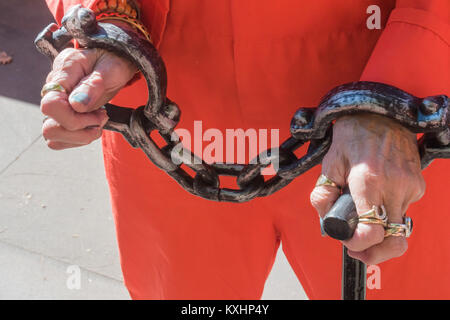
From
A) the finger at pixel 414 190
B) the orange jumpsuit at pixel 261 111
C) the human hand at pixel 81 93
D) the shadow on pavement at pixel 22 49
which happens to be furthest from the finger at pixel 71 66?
the shadow on pavement at pixel 22 49

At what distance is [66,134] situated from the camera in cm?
83

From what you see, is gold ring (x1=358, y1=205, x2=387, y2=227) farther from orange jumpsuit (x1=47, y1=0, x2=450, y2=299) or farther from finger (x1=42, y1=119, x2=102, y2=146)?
finger (x1=42, y1=119, x2=102, y2=146)

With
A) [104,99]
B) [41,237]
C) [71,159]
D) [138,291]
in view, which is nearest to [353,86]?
[104,99]

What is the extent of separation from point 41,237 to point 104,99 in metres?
1.44

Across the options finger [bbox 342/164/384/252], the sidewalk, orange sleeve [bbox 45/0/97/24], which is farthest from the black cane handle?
the sidewalk

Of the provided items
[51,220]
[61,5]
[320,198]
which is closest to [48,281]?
[51,220]

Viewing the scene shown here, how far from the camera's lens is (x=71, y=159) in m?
2.51

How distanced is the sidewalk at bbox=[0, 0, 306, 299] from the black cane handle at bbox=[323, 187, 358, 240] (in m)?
1.33

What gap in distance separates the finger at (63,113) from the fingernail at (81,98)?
0.5 inches

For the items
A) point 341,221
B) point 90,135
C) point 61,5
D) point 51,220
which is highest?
point 61,5

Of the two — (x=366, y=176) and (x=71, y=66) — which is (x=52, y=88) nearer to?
(x=71, y=66)

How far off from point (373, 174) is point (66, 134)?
436 millimetres

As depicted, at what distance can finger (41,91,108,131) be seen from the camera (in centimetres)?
79
